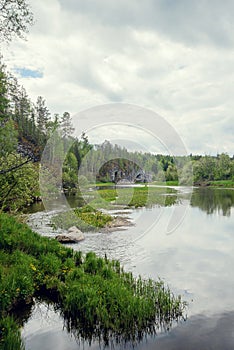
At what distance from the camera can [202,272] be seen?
14500 mm

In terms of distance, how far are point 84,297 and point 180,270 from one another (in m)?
6.62

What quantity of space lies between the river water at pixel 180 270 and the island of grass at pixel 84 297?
0.40m

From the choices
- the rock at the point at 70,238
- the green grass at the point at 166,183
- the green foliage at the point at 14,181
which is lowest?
the rock at the point at 70,238

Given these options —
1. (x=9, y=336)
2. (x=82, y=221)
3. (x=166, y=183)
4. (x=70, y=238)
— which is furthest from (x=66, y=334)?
(x=166, y=183)

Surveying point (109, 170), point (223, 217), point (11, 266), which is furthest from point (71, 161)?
point (11, 266)

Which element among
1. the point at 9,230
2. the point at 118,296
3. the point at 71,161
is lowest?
the point at 118,296

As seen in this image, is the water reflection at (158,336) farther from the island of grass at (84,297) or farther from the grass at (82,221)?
the grass at (82,221)

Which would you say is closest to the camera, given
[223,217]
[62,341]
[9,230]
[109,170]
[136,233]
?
[62,341]

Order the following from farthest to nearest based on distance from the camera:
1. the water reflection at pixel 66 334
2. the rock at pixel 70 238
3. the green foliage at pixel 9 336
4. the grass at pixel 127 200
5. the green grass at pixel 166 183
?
the green grass at pixel 166 183 → the grass at pixel 127 200 → the rock at pixel 70 238 → the water reflection at pixel 66 334 → the green foliage at pixel 9 336

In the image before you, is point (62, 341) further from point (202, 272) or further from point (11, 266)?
point (202, 272)

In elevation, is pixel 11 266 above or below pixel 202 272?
above

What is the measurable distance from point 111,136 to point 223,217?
46.3 feet

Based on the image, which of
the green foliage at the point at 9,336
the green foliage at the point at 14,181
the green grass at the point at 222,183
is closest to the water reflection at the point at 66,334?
the green foliage at the point at 9,336

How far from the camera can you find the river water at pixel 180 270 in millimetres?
8648
